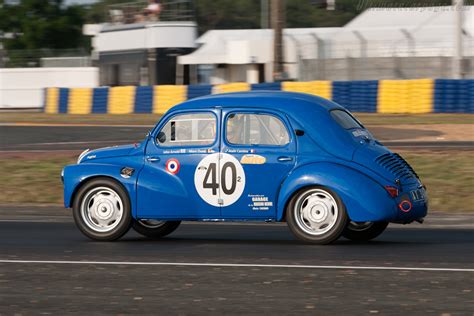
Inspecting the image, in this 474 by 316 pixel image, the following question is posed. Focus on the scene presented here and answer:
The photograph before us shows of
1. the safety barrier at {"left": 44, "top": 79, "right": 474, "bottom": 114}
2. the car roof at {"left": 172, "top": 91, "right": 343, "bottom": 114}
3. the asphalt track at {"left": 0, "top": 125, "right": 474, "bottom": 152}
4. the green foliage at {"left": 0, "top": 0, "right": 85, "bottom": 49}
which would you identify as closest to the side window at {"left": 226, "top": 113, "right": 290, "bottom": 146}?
the car roof at {"left": 172, "top": 91, "right": 343, "bottom": 114}

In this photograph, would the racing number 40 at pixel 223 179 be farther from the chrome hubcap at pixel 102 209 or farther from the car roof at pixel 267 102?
the chrome hubcap at pixel 102 209

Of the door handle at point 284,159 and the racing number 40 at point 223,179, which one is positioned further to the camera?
the racing number 40 at point 223,179

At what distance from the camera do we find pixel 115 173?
10.9m

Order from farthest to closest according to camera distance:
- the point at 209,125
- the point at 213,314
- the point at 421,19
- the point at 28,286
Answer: the point at 421,19 → the point at 209,125 → the point at 28,286 → the point at 213,314

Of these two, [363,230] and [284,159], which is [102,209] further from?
[363,230]

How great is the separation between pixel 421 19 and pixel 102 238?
130ft

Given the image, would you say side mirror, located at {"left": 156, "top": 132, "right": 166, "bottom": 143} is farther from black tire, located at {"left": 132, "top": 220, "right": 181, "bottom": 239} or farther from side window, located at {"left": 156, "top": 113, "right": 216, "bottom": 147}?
black tire, located at {"left": 132, "top": 220, "right": 181, "bottom": 239}

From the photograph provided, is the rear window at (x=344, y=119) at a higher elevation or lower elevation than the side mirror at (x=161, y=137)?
higher

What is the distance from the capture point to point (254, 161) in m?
10.5

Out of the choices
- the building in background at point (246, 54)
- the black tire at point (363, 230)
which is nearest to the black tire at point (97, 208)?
the black tire at point (363, 230)

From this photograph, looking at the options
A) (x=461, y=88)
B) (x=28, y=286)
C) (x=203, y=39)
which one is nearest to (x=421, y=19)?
(x=203, y=39)

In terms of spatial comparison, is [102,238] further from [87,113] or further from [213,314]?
[87,113]

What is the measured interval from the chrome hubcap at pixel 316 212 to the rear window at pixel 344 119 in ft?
2.88

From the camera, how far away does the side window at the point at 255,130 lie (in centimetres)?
1058
